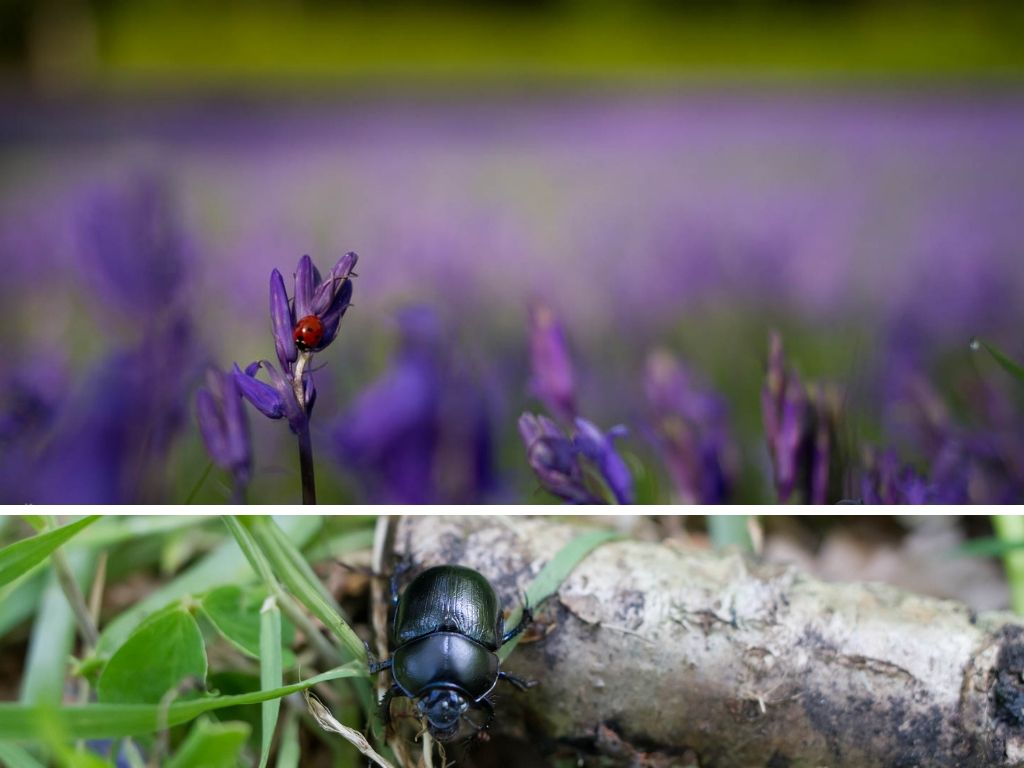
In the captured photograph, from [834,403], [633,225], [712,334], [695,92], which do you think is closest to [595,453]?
[834,403]

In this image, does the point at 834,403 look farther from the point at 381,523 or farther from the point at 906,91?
the point at 906,91

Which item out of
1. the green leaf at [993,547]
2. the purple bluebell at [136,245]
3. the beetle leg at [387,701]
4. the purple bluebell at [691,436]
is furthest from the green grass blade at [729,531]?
the purple bluebell at [136,245]

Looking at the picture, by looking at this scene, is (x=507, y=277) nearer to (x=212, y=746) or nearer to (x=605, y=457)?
(x=605, y=457)

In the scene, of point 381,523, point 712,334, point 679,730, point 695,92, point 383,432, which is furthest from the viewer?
point 695,92

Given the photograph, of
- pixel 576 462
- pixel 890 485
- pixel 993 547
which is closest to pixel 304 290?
pixel 576 462

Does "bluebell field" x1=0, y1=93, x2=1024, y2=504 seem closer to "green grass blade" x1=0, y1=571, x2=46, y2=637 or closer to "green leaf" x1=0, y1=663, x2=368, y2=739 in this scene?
"green grass blade" x1=0, y1=571, x2=46, y2=637

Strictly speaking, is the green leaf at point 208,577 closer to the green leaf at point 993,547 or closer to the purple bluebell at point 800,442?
the purple bluebell at point 800,442
